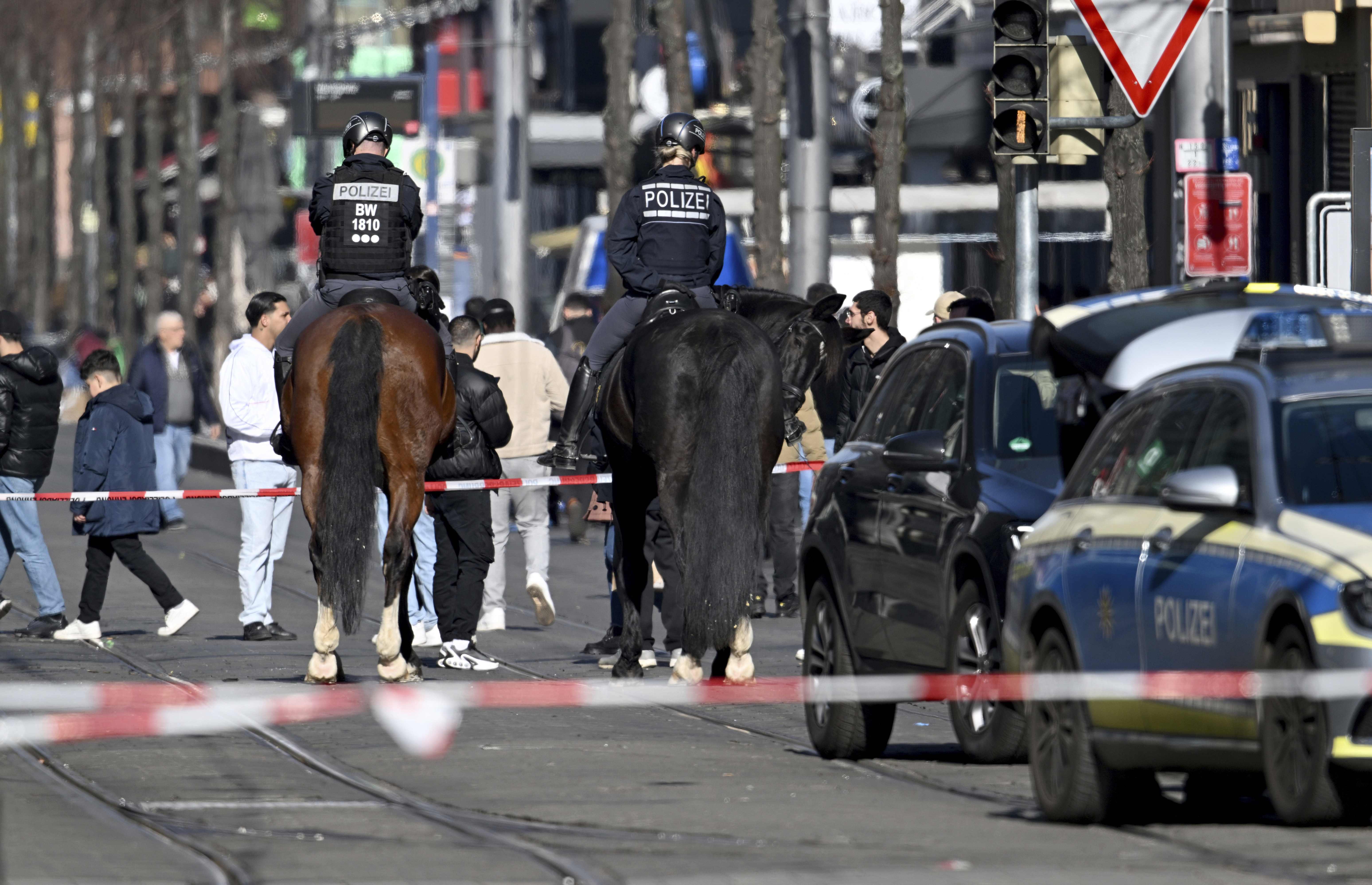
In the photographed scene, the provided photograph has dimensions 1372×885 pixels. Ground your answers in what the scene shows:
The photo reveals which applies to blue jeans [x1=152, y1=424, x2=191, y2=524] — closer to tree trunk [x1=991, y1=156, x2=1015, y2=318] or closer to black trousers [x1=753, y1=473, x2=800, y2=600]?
tree trunk [x1=991, y1=156, x2=1015, y2=318]

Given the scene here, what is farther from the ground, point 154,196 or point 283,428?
point 154,196

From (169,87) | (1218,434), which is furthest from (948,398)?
(169,87)

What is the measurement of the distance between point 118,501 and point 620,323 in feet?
14.4

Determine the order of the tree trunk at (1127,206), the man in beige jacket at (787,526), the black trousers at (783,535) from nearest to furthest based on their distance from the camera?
1. the man in beige jacket at (787,526)
2. the tree trunk at (1127,206)
3. the black trousers at (783,535)

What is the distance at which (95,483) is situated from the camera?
56.2 feet

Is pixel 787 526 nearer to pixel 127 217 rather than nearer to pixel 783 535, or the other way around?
pixel 783 535

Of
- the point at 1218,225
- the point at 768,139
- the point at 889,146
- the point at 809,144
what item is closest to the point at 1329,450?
the point at 1218,225

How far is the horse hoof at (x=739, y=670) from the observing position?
13.1m

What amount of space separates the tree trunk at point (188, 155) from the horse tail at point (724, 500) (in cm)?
3490

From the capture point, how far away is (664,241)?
14289 mm

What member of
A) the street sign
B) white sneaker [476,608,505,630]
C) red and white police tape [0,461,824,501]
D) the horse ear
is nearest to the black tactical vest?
red and white police tape [0,461,824,501]

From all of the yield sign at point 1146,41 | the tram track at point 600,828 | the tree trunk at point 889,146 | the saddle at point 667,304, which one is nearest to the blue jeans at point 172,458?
the tree trunk at point 889,146

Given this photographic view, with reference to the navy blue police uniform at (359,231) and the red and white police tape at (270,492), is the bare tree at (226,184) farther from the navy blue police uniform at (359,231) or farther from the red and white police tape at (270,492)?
the navy blue police uniform at (359,231)

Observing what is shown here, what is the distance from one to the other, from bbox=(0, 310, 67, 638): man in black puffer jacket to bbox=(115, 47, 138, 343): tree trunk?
36.8 m
